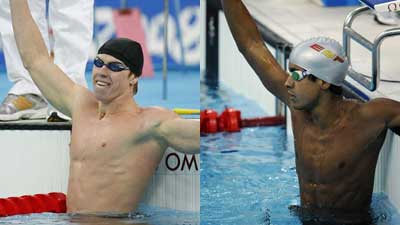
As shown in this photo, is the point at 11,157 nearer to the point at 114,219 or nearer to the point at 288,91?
the point at 114,219

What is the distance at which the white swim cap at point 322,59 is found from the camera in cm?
468

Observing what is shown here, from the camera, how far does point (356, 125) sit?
4.67 m

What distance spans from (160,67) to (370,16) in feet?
5.21

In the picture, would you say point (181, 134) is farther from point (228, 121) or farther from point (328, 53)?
point (228, 121)

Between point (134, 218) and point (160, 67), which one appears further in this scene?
point (160, 67)

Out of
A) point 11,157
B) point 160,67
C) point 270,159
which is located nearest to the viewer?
point 11,157

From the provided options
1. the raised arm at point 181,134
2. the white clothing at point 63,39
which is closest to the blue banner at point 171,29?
the white clothing at point 63,39

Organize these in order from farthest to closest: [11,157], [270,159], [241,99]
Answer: [241,99], [270,159], [11,157]

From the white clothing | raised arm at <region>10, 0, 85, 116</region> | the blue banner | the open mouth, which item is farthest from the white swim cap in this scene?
the blue banner

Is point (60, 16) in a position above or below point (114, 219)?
above

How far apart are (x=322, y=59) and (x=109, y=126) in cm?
82

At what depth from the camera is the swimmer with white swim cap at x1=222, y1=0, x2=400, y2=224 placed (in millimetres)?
4660

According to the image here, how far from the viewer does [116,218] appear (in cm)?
470

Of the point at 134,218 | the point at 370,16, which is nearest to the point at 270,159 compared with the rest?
the point at 134,218
